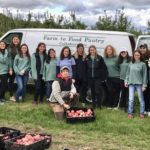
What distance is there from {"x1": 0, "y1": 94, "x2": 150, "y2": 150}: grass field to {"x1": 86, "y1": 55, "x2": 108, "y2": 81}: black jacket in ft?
3.09

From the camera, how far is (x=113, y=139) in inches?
380

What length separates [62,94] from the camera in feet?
39.1

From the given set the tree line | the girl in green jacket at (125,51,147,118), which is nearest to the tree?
the tree line

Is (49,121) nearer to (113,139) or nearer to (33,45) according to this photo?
(113,139)

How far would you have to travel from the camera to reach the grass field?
9.23 m

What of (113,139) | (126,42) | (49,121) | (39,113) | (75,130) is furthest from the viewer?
(126,42)

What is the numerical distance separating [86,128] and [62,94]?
160cm

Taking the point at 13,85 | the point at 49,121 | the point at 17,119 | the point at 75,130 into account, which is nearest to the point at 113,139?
the point at 75,130

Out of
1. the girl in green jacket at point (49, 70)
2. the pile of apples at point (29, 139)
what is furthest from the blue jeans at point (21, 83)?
the pile of apples at point (29, 139)

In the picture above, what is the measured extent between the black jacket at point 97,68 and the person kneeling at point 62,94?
3.58ft

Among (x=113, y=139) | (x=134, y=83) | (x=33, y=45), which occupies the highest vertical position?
(x=33, y=45)

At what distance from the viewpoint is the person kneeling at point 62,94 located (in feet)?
38.1

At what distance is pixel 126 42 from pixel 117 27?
10.2 meters

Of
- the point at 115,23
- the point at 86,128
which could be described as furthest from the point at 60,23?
→ the point at 86,128
